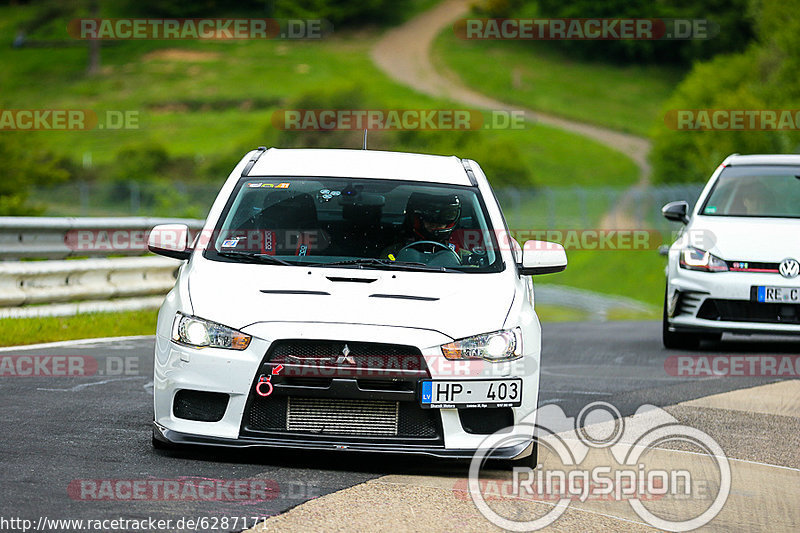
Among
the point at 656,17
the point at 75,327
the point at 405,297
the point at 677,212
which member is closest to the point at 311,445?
the point at 405,297

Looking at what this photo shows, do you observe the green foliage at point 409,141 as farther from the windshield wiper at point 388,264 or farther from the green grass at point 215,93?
the windshield wiper at point 388,264

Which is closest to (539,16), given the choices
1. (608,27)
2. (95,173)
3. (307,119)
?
(608,27)

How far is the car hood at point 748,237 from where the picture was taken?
1248 centimetres

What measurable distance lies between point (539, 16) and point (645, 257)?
78680 millimetres

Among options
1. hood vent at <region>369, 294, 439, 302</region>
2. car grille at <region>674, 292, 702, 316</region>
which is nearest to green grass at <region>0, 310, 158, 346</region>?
car grille at <region>674, 292, 702, 316</region>

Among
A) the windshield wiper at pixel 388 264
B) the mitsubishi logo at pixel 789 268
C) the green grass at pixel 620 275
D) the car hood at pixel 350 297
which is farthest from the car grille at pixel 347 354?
the green grass at pixel 620 275

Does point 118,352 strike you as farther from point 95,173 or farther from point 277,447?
point 95,173

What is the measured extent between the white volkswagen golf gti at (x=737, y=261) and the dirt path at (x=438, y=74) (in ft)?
214

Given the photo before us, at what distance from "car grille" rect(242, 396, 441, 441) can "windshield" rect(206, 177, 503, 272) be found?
0.96 metres

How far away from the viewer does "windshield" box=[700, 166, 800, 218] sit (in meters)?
13.2

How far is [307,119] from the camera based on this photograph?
86438 mm

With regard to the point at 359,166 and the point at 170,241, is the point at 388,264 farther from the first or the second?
the point at 170,241

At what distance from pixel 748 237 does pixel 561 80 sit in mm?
96893

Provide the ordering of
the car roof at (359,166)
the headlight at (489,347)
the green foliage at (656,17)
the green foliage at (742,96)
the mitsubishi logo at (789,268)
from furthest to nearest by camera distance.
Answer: the green foliage at (656,17) → the green foliage at (742,96) → the mitsubishi logo at (789,268) → the car roof at (359,166) → the headlight at (489,347)
